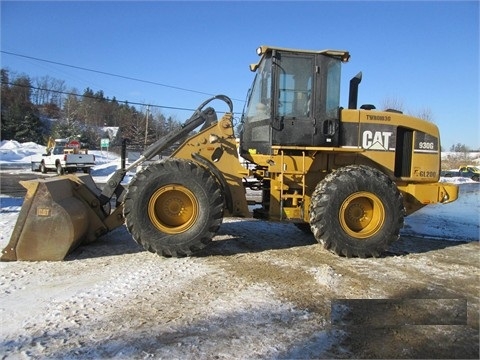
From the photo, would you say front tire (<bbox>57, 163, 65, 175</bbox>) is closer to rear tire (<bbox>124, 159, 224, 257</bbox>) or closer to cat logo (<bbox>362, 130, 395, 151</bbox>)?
rear tire (<bbox>124, 159, 224, 257</bbox>)

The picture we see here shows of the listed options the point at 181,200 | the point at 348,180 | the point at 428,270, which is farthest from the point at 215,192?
the point at 428,270

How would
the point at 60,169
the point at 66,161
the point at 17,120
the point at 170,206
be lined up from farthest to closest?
the point at 17,120
the point at 60,169
the point at 66,161
the point at 170,206

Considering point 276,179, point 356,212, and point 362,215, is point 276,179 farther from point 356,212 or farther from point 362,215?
point 362,215

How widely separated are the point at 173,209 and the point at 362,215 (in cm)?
278

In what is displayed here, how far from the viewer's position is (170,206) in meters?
5.75

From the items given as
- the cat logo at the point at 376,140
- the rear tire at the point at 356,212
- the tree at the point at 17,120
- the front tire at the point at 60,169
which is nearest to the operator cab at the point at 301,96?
the cat logo at the point at 376,140

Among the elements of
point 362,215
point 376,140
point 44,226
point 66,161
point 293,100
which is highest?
point 293,100

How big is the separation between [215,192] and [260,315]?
2247 mm

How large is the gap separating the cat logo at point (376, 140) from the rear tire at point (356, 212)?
2.22 feet

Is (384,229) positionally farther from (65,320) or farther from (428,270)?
(65,320)

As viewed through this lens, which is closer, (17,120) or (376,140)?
(376,140)

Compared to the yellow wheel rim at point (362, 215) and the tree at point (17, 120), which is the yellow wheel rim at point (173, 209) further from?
the tree at point (17, 120)

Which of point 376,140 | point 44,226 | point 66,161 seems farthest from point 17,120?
point 376,140

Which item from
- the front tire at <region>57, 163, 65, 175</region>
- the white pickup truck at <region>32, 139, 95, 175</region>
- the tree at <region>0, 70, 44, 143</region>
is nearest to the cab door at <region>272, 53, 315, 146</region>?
the white pickup truck at <region>32, 139, 95, 175</region>
